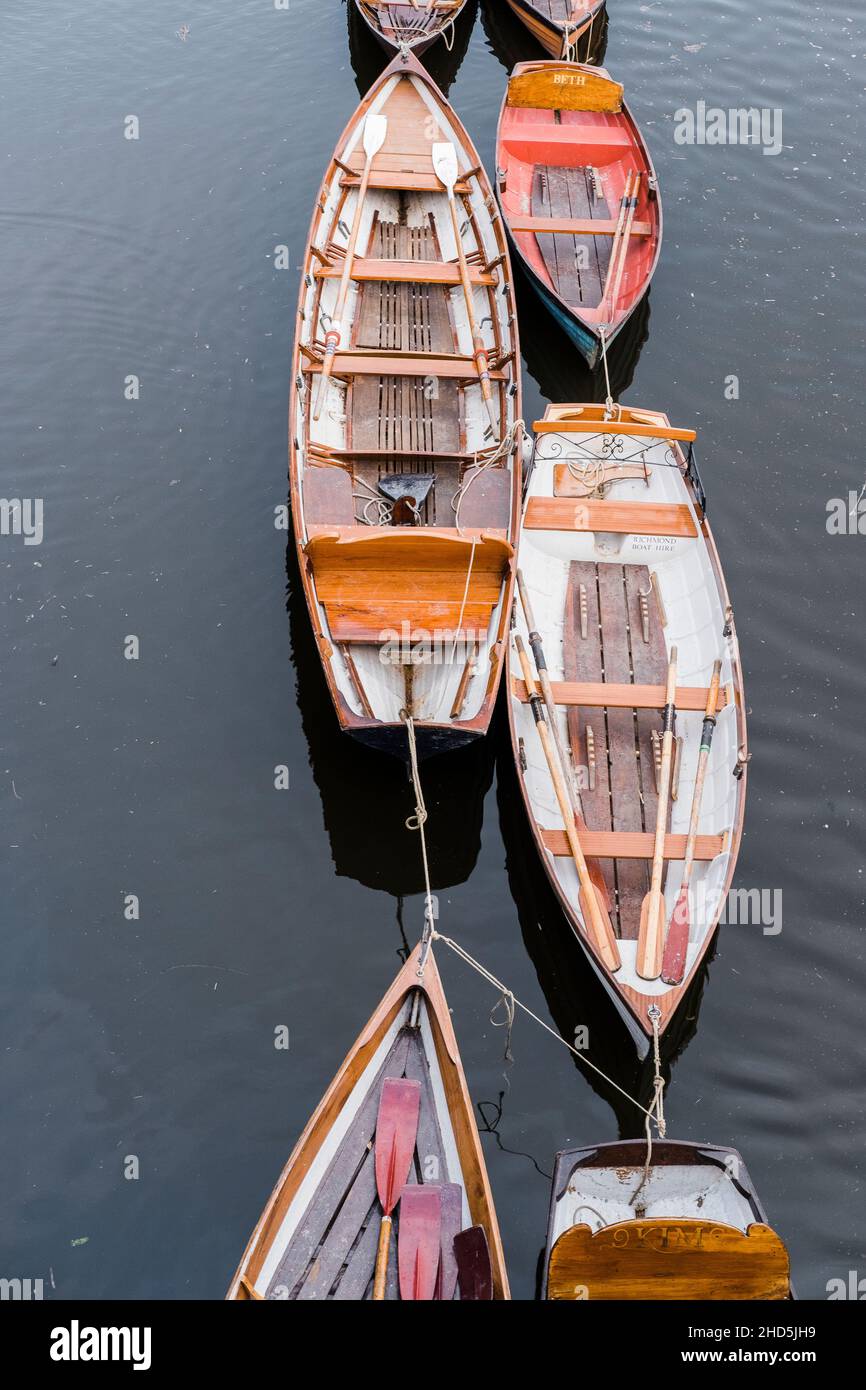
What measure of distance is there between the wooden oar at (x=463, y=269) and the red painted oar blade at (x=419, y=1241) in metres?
8.88

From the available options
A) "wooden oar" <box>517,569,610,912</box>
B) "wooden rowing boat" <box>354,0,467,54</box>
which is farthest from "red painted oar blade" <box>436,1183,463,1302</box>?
"wooden rowing boat" <box>354,0,467,54</box>

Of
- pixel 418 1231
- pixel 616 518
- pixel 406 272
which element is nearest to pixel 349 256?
pixel 406 272

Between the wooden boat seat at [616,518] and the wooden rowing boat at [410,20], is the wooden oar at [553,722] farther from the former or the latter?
the wooden rowing boat at [410,20]

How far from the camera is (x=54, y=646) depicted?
43.3 ft

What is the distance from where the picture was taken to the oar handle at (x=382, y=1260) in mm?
7707

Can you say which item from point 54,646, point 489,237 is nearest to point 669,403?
point 489,237

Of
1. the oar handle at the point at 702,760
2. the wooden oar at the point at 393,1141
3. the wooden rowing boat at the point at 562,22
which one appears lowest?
the wooden oar at the point at 393,1141

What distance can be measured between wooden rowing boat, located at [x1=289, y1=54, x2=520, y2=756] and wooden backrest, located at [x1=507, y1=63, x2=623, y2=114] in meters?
1.96

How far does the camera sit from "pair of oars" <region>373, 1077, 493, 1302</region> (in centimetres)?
762

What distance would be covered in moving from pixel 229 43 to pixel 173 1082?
69.1 feet

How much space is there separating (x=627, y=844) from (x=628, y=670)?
8.04ft

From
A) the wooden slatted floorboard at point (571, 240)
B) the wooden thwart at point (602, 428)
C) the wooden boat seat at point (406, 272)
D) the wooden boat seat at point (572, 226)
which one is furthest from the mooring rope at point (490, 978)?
the wooden boat seat at point (572, 226)

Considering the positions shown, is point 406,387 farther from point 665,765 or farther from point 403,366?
point 665,765

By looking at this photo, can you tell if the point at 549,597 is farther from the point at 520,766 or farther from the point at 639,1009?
the point at 639,1009
